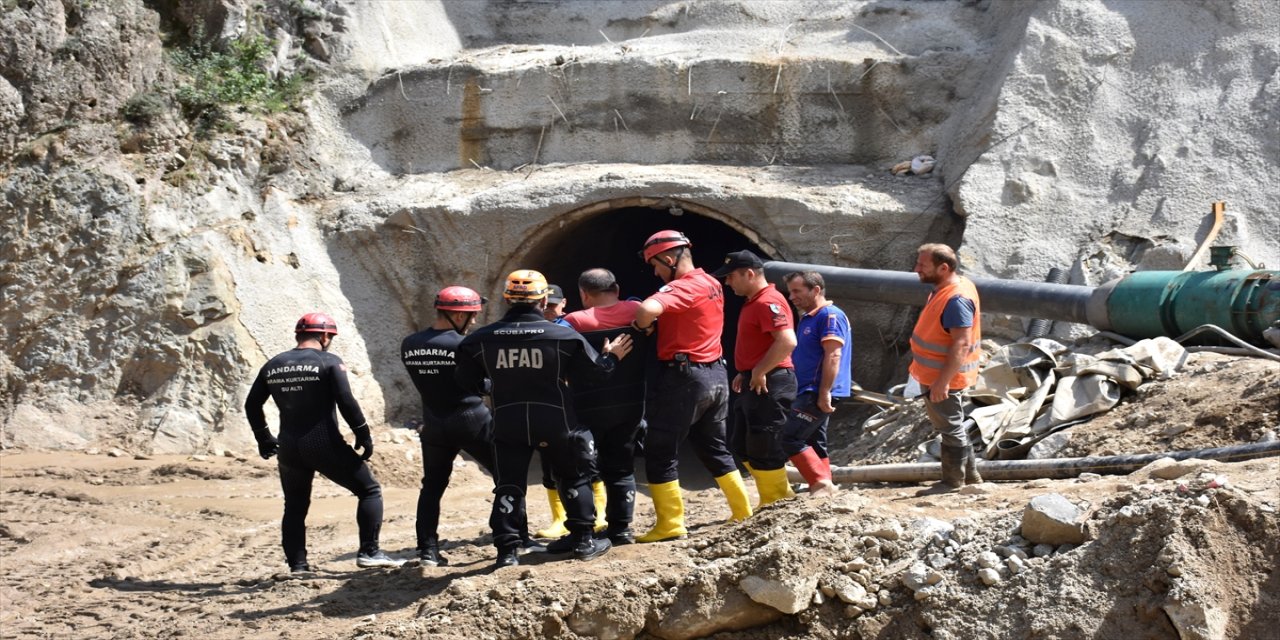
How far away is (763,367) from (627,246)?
10.2 meters

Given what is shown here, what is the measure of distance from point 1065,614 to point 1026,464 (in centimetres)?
262

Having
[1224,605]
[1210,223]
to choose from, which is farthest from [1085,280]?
[1224,605]

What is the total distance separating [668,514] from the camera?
22.1ft

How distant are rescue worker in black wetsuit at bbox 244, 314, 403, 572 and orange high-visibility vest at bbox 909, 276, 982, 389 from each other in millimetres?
3220

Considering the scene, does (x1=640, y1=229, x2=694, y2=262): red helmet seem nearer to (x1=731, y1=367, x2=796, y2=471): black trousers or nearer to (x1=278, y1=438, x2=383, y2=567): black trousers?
(x1=731, y1=367, x2=796, y2=471): black trousers

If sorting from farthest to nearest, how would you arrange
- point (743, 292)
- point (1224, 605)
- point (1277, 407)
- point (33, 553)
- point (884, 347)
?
point (884, 347)
point (33, 553)
point (1277, 407)
point (743, 292)
point (1224, 605)

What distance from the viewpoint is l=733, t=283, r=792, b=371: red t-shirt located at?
22.9 ft

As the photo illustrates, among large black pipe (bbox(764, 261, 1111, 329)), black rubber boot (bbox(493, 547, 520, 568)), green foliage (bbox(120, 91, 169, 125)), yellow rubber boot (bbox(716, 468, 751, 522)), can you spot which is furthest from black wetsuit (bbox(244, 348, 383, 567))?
green foliage (bbox(120, 91, 169, 125))

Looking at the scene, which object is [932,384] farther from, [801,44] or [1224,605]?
[801,44]

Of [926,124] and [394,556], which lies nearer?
[394,556]

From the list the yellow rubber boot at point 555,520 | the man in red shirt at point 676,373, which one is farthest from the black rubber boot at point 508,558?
the yellow rubber boot at point 555,520

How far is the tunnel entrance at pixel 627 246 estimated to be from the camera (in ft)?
46.2

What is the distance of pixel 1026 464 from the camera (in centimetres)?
787

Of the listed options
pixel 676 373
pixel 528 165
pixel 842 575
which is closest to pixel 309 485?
pixel 676 373
